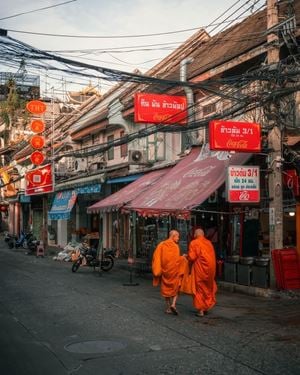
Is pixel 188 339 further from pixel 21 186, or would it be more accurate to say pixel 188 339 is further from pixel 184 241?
pixel 21 186

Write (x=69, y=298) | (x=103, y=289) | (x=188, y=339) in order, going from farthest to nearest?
(x=103, y=289) < (x=69, y=298) < (x=188, y=339)

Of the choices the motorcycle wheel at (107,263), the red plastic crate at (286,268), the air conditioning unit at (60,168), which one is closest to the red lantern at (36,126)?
the air conditioning unit at (60,168)

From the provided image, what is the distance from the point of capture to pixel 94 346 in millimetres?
7652

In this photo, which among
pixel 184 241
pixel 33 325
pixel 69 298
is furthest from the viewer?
pixel 184 241

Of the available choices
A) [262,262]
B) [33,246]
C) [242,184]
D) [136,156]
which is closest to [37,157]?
[33,246]

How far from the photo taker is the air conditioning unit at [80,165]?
29.7m

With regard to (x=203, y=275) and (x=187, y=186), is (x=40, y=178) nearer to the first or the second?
(x=187, y=186)

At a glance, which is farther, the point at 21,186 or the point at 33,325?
the point at 21,186

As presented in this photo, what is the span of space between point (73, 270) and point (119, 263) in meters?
3.43

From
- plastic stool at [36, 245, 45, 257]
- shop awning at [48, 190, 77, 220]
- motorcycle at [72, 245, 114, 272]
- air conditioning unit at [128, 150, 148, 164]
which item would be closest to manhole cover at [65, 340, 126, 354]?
motorcycle at [72, 245, 114, 272]

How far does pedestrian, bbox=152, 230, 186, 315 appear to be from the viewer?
10539 millimetres

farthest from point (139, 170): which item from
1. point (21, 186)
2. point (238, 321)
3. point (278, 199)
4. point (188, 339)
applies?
point (21, 186)

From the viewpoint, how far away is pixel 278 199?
1309 centimetres

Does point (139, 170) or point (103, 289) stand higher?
point (139, 170)
